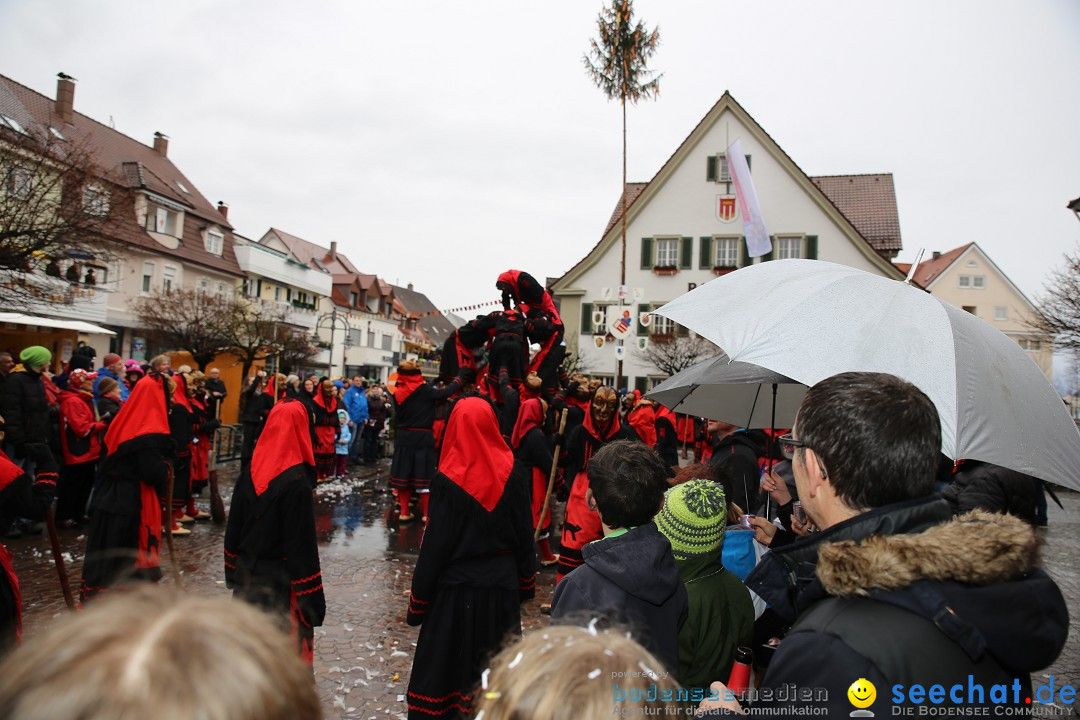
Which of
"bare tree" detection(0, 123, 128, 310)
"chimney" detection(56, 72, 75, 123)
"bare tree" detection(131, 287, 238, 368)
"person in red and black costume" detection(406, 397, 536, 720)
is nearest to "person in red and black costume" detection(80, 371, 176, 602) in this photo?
"person in red and black costume" detection(406, 397, 536, 720)

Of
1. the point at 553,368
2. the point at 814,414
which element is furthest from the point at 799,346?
the point at 553,368

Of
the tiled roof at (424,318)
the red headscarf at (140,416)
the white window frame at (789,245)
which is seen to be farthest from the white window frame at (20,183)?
the tiled roof at (424,318)

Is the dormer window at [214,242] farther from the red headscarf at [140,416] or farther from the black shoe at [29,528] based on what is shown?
the red headscarf at [140,416]

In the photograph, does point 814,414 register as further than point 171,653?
Yes

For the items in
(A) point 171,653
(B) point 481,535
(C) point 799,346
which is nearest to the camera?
(A) point 171,653

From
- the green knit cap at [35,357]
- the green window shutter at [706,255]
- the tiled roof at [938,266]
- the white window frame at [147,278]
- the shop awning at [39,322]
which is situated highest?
the tiled roof at [938,266]

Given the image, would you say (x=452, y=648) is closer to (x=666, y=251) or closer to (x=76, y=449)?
(x=76, y=449)

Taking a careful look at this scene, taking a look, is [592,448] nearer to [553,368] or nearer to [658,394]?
[553,368]

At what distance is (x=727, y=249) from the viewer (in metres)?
30.8

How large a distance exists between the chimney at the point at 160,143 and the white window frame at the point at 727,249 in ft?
114

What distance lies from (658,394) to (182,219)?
39.2 metres

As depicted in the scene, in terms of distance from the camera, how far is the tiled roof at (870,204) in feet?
108

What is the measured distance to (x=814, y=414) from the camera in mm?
1759

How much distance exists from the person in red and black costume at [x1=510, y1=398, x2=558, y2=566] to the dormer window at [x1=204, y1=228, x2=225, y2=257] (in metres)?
37.1
